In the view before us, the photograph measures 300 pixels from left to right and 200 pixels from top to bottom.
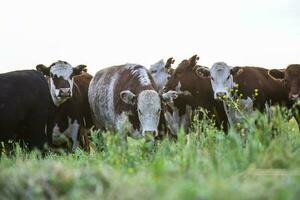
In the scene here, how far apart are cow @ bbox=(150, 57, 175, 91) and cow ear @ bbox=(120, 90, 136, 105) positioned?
21.9ft

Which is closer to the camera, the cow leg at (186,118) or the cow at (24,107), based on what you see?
the cow at (24,107)

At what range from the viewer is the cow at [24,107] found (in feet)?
33.2

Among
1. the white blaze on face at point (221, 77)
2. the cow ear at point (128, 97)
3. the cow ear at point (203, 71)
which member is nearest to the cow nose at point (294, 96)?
the white blaze on face at point (221, 77)

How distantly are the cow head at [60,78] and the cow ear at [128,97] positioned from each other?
2.09 meters

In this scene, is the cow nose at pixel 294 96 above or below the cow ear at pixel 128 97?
below

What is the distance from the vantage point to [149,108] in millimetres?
9773

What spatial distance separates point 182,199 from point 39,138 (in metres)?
8.08

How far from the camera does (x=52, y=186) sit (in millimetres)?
3666

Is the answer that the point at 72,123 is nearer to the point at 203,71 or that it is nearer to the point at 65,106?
the point at 65,106

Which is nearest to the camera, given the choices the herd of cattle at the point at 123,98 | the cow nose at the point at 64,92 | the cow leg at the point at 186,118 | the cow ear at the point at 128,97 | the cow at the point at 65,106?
the cow ear at the point at 128,97

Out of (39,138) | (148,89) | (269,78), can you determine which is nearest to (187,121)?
Result: (269,78)

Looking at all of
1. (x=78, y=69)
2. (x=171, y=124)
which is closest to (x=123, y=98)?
(x=171, y=124)

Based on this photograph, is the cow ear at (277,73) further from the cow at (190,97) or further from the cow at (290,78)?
the cow at (190,97)

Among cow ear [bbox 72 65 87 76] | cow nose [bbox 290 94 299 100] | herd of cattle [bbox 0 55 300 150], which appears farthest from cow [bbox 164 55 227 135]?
cow ear [bbox 72 65 87 76]
